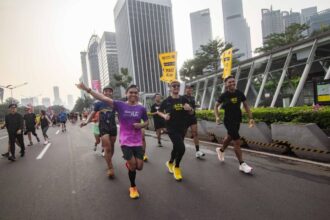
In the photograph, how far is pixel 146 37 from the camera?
348ft

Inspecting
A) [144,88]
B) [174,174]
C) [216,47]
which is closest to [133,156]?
[174,174]

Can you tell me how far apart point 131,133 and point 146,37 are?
349 ft

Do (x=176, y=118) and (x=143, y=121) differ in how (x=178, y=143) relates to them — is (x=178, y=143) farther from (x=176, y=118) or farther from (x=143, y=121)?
Result: (x=143, y=121)

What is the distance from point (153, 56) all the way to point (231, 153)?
338 ft

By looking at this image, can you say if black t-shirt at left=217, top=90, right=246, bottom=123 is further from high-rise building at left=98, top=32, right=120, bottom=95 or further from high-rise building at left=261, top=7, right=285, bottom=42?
high-rise building at left=261, top=7, right=285, bottom=42

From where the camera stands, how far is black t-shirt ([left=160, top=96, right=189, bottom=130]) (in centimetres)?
540

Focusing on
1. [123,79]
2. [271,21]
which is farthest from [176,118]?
[271,21]

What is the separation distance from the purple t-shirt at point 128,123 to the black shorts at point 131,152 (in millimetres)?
63

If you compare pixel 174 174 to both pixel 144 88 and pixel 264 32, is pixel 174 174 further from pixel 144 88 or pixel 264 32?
pixel 264 32

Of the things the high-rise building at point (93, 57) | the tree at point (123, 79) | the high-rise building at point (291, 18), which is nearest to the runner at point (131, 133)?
the tree at point (123, 79)

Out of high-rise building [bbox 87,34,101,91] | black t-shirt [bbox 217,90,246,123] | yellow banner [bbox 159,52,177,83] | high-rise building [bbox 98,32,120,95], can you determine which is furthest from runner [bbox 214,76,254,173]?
high-rise building [bbox 87,34,101,91]

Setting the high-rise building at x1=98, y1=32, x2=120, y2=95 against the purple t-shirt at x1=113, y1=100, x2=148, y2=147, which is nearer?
the purple t-shirt at x1=113, y1=100, x2=148, y2=147

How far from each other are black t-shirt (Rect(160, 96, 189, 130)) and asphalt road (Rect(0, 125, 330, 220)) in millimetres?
1096

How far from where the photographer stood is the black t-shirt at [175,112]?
5.40 meters
